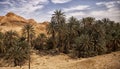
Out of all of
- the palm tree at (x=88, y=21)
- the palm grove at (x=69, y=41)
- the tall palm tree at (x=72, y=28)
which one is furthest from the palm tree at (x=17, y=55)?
the palm tree at (x=88, y=21)

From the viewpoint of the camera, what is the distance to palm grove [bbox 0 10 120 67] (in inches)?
2366

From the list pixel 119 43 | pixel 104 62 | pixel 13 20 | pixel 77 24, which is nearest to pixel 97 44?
pixel 119 43

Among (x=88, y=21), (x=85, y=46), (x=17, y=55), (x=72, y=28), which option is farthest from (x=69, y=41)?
(x=17, y=55)

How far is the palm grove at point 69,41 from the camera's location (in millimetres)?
60100

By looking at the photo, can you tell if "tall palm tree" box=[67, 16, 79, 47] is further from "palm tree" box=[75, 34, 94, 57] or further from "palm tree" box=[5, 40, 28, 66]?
"palm tree" box=[5, 40, 28, 66]

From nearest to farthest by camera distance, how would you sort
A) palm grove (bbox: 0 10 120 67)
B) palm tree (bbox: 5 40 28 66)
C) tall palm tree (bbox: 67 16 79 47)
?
palm tree (bbox: 5 40 28 66) → palm grove (bbox: 0 10 120 67) → tall palm tree (bbox: 67 16 79 47)

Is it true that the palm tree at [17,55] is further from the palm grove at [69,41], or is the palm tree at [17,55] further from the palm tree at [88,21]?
the palm tree at [88,21]

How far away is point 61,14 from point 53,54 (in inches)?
564

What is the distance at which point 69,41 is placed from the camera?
73.6 metres

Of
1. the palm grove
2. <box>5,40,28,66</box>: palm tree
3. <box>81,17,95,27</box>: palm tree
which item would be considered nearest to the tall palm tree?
the palm grove

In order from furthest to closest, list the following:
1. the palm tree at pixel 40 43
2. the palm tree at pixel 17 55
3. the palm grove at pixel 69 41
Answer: the palm tree at pixel 40 43 < the palm grove at pixel 69 41 < the palm tree at pixel 17 55

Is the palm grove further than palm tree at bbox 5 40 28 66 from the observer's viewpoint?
Yes

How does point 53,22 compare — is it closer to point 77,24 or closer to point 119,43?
point 77,24

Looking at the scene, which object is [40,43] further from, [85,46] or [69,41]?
[85,46]
